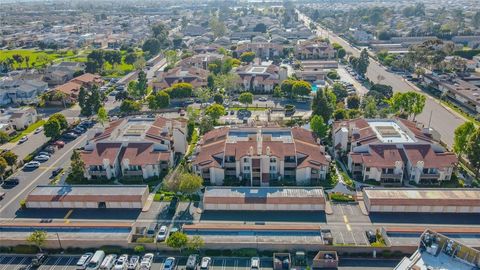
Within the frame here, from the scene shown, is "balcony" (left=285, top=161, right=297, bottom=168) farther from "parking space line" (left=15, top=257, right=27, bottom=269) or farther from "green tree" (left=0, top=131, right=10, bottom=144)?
"green tree" (left=0, top=131, right=10, bottom=144)

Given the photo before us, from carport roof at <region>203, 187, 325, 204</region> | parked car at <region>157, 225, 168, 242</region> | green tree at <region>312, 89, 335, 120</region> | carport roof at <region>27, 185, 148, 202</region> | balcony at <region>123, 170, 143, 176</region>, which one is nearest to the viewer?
parked car at <region>157, 225, 168, 242</region>

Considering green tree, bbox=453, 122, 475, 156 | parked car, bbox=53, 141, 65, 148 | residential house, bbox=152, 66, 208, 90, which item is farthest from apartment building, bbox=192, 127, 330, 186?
residential house, bbox=152, 66, 208, 90

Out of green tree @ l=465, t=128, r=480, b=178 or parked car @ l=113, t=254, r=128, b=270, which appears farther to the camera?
green tree @ l=465, t=128, r=480, b=178

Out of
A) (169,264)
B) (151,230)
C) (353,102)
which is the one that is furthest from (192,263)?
(353,102)

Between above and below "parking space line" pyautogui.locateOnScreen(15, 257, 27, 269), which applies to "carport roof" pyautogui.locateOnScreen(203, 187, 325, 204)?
above

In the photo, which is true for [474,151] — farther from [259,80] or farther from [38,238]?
[38,238]

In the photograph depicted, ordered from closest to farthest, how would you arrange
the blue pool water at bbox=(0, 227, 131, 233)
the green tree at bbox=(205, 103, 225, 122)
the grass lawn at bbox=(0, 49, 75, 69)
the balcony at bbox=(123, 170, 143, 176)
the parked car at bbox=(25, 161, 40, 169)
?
1. the blue pool water at bbox=(0, 227, 131, 233)
2. the balcony at bbox=(123, 170, 143, 176)
3. the parked car at bbox=(25, 161, 40, 169)
4. the green tree at bbox=(205, 103, 225, 122)
5. the grass lawn at bbox=(0, 49, 75, 69)

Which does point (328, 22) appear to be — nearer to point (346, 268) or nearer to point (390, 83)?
point (390, 83)

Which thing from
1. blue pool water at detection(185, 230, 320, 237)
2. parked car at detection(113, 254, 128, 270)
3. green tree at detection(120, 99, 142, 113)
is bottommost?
parked car at detection(113, 254, 128, 270)
